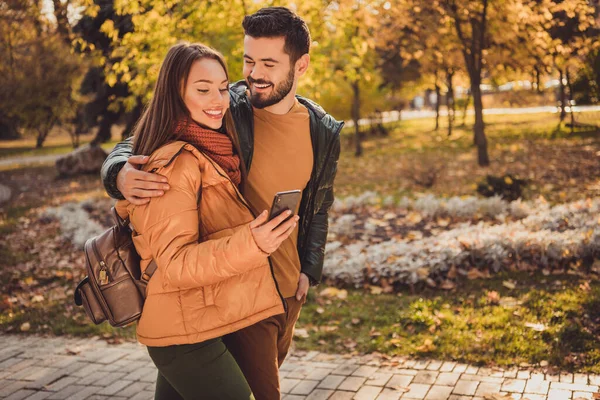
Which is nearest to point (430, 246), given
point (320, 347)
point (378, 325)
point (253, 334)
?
point (378, 325)

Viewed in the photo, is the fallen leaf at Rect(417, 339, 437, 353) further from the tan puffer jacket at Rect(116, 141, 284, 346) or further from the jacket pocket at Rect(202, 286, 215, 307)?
the jacket pocket at Rect(202, 286, 215, 307)

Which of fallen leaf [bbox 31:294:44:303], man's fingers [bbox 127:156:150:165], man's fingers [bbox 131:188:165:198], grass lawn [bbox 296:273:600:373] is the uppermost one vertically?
man's fingers [bbox 127:156:150:165]

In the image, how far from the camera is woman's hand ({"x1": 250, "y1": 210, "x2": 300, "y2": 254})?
236 centimetres

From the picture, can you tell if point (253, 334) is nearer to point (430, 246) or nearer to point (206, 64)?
point (206, 64)

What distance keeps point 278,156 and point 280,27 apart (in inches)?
24.4

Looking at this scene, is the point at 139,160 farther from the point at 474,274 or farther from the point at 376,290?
the point at 474,274

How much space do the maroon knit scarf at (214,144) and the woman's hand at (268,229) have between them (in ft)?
1.42

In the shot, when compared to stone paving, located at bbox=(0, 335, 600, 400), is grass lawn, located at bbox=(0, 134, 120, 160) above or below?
above

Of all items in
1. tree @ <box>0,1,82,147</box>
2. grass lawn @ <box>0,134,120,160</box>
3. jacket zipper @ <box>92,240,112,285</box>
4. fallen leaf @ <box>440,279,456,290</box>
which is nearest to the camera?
jacket zipper @ <box>92,240,112,285</box>

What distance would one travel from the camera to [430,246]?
7.32 meters

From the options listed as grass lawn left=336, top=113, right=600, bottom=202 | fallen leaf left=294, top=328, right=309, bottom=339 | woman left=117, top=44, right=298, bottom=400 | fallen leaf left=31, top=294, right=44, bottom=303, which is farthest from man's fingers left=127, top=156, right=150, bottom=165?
grass lawn left=336, top=113, right=600, bottom=202

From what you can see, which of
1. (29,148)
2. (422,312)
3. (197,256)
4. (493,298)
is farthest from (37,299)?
(29,148)

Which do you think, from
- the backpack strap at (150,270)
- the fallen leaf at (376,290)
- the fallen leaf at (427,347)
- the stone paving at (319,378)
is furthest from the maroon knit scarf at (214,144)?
the fallen leaf at (376,290)

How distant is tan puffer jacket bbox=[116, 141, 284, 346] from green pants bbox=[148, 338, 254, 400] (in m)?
0.05
